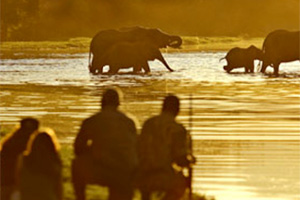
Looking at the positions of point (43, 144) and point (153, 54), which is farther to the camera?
point (153, 54)

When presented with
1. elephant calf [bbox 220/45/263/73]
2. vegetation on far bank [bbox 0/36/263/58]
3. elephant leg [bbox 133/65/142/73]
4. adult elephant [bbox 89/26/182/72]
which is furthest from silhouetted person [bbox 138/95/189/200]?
vegetation on far bank [bbox 0/36/263/58]

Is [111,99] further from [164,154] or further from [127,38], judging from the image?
[127,38]

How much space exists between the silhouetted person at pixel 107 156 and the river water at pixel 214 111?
5.00 feet

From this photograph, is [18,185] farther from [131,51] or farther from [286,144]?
[131,51]

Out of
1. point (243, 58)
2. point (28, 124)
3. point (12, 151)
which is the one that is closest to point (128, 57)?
point (243, 58)

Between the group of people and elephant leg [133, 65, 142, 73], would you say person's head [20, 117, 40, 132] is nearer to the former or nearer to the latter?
the group of people

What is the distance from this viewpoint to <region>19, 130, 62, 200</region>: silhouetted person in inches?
536

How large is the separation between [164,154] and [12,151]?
5.46 feet

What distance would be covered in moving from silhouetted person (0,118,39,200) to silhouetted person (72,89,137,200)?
638 millimetres

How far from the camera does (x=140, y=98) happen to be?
34.7 m

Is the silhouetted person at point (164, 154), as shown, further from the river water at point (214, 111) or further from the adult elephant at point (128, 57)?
the adult elephant at point (128, 57)

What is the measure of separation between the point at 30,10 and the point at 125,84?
86032 mm

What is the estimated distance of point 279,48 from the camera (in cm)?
5225

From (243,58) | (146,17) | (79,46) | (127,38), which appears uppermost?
(146,17)
